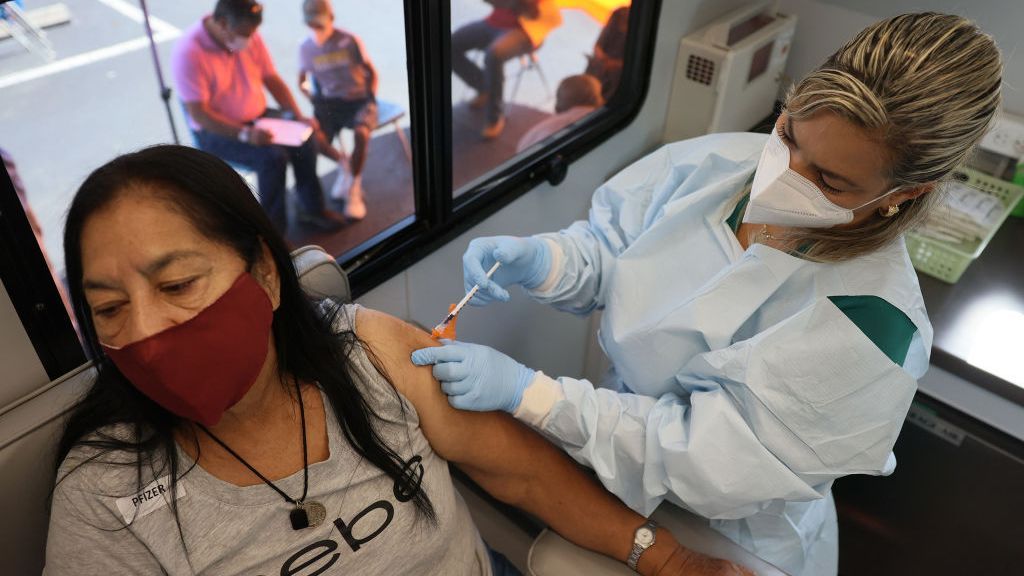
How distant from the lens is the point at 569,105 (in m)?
2.85

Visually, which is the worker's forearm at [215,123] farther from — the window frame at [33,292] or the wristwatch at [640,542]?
the wristwatch at [640,542]

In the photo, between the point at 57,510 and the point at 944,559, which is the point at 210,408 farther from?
the point at 944,559

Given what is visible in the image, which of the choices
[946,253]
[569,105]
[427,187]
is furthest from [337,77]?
[946,253]

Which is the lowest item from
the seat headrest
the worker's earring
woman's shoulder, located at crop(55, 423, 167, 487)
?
woman's shoulder, located at crop(55, 423, 167, 487)

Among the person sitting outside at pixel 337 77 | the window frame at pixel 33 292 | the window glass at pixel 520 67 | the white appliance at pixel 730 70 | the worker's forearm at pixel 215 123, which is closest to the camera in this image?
the window frame at pixel 33 292

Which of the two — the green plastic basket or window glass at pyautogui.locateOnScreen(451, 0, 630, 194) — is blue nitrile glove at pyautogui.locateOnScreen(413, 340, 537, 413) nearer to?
the green plastic basket

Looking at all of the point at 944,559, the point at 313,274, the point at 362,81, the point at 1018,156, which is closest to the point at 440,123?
the point at 313,274

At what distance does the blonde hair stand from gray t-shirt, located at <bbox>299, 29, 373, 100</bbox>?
1.91 meters

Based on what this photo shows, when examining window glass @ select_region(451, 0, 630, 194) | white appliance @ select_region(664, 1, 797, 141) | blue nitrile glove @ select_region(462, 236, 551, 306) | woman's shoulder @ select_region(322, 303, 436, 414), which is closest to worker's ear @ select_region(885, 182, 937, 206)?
blue nitrile glove @ select_region(462, 236, 551, 306)

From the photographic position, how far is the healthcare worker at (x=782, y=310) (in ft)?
3.42

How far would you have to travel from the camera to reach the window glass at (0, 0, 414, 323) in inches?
91.7

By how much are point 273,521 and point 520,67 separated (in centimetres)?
304

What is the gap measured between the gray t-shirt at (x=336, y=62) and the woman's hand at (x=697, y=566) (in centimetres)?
201

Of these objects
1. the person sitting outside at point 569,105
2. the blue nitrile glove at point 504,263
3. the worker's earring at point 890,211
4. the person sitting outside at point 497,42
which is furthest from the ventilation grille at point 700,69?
the person sitting outside at point 497,42
